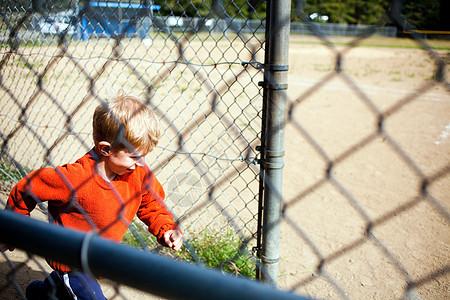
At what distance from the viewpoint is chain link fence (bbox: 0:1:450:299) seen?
1.28m

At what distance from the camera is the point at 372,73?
14438 mm

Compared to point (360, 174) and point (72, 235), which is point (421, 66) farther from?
point (72, 235)

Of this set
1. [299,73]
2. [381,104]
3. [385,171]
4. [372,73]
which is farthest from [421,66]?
[385,171]

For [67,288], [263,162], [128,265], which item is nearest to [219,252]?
[263,162]

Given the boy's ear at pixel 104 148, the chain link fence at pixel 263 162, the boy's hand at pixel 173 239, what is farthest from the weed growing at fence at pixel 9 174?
the boy's hand at pixel 173 239

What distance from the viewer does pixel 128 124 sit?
1.78 m

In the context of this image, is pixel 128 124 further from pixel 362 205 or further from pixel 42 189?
pixel 362 205

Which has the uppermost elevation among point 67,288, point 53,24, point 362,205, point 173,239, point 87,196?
point 53,24

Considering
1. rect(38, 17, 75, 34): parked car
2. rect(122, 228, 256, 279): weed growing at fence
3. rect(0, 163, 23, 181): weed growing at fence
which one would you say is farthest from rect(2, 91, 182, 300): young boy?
rect(0, 163, 23, 181): weed growing at fence

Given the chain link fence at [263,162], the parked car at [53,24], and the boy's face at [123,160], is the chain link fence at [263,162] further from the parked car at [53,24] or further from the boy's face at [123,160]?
the boy's face at [123,160]

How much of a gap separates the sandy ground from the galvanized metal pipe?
0.41 m

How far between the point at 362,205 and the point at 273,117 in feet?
7.96

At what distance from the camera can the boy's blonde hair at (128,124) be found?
178cm

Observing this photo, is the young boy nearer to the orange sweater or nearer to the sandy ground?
the orange sweater
